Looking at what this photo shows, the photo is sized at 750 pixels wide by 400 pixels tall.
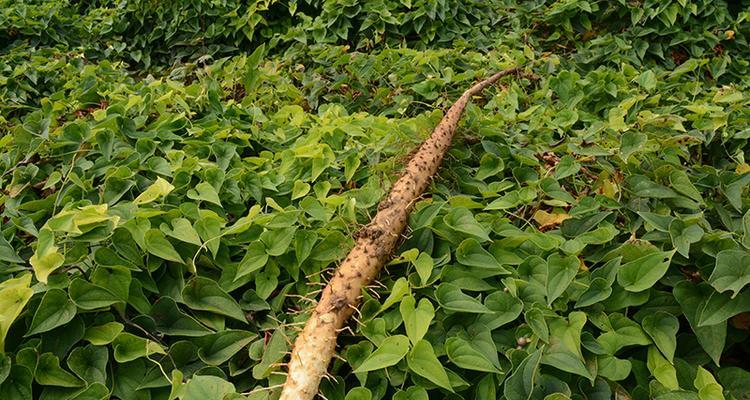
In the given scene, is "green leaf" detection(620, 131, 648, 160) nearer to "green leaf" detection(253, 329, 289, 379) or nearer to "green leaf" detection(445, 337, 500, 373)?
"green leaf" detection(445, 337, 500, 373)

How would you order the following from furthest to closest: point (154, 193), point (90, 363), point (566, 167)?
1. point (566, 167)
2. point (154, 193)
3. point (90, 363)

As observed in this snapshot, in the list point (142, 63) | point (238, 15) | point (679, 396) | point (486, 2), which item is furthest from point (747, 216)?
point (142, 63)

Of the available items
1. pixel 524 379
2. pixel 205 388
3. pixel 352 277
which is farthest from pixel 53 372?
pixel 524 379

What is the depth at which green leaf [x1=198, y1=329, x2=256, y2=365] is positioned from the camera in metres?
1.55

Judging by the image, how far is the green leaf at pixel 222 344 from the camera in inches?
61.0

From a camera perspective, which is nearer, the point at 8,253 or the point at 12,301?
the point at 12,301

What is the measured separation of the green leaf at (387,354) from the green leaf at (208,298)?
426 millimetres

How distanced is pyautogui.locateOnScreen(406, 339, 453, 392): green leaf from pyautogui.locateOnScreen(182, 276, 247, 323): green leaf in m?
0.52

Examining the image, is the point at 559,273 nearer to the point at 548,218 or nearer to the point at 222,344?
the point at 548,218

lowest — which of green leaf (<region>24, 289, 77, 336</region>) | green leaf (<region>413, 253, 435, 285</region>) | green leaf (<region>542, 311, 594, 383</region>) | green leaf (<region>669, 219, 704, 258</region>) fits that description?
green leaf (<region>542, 311, 594, 383</region>)

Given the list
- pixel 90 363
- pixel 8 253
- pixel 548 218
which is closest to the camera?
pixel 90 363

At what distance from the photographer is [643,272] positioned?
1550mm

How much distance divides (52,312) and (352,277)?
31.4 inches

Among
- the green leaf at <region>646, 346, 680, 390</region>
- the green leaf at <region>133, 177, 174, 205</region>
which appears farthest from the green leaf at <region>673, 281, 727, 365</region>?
the green leaf at <region>133, 177, 174, 205</region>
